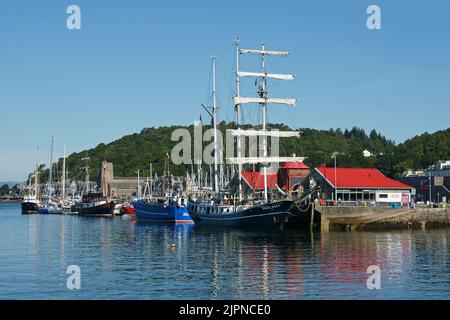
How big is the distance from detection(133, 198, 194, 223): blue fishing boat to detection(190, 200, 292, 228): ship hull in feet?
55.3

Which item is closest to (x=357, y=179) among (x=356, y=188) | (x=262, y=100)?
(x=356, y=188)

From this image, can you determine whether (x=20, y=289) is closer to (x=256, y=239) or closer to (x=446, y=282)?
(x=446, y=282)

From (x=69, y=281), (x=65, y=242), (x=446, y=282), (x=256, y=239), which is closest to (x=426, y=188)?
(x=256, y=239)

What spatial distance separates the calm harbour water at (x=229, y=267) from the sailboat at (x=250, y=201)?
11.0 m

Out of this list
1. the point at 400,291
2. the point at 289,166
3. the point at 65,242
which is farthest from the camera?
the point at 289,166

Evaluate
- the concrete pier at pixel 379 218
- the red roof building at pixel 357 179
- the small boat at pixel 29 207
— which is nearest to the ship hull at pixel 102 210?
the small boat at pixel 29 207

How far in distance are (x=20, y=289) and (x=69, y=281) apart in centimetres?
306

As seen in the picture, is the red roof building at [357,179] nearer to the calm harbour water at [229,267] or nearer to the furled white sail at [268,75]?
the furled white sail at [268,75]

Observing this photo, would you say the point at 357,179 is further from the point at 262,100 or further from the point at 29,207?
the point at 29,207

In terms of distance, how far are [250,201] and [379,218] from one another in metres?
17.7

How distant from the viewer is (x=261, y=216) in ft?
278

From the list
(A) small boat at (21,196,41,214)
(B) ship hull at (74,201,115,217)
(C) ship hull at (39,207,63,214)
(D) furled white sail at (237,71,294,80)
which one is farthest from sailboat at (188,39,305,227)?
(A) small boat at (21,196,41,214)

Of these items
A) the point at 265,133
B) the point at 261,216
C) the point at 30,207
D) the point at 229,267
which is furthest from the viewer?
the point at 30,207
